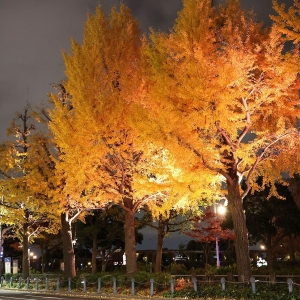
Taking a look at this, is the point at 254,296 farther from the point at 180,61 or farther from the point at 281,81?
the point at 180,61

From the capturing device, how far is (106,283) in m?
20.6

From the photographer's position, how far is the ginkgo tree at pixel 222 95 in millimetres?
12391

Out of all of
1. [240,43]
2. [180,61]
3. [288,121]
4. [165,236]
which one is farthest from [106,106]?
[165,236]

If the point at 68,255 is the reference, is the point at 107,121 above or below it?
above

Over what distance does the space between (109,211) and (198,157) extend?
69.2ft

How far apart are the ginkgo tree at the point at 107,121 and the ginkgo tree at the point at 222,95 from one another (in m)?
1.93

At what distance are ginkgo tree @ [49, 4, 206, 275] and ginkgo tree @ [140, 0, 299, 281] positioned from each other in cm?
193

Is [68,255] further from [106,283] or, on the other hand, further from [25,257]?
[25,257]

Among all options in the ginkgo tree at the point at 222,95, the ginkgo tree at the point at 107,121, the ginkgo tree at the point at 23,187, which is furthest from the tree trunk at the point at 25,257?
the ginkgo tree at the point at 222,95

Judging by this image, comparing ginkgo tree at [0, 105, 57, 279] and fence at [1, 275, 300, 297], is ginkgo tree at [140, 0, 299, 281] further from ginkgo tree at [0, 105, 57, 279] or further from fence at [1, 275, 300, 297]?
ginkgo tree at [0, 105, 57, 279]

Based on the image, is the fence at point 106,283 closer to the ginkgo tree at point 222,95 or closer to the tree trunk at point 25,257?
the tree trunk at point 25,257

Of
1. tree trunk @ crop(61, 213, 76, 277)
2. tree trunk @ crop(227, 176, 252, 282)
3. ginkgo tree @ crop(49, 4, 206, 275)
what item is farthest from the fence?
ginkgo tree @ crop(49, 4, 206, 275)

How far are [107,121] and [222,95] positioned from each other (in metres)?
5.67

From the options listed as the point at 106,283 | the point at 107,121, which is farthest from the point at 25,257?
the point at 107,121
